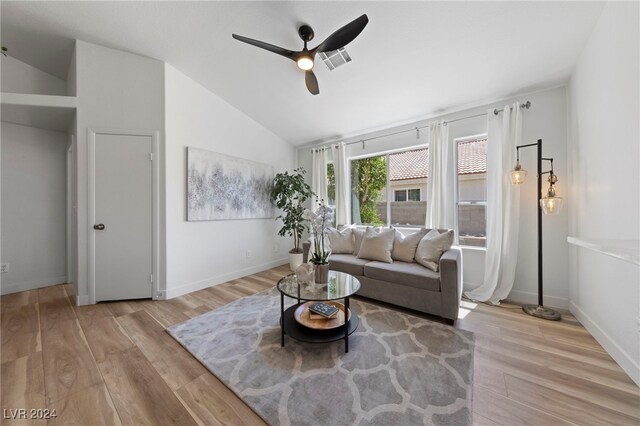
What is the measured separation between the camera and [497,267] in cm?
289

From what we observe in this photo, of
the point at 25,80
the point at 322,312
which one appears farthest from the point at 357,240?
the point at 25,80

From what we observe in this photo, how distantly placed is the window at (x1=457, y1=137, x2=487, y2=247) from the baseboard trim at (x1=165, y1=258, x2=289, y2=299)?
3382mm

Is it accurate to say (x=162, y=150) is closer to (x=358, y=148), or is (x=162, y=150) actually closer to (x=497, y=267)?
(x=358, y=148)

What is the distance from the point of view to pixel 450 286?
237cm

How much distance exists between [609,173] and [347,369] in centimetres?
267

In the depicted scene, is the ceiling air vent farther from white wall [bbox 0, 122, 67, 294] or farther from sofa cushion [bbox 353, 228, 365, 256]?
white wall [bbox 0, 122, 67, 294]

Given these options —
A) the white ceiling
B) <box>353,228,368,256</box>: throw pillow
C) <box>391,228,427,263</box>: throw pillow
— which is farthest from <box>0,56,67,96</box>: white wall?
<box>391,228,427,263</box>: throw pillow

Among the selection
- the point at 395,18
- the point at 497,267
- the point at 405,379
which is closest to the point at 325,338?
the point at 405,379

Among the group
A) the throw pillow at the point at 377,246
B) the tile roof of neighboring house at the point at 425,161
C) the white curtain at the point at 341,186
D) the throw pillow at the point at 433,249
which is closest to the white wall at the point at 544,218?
the tile roof of neighboring house at the point at 425,161

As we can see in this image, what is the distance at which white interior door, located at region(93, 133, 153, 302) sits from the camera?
280cm

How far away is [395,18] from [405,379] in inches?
118

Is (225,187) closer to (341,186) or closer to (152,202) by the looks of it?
(152,202)

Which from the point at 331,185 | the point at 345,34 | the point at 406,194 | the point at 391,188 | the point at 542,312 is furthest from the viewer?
the point at 331,185

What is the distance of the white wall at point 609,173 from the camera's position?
161 centimetres
